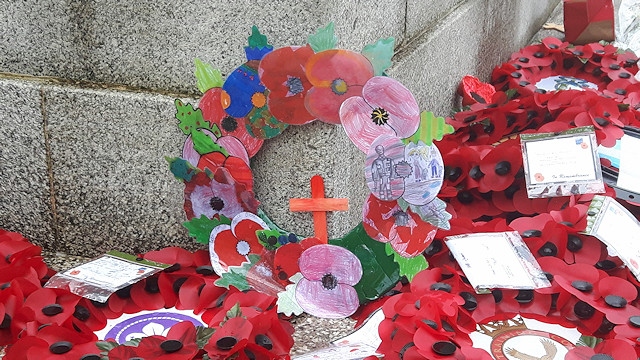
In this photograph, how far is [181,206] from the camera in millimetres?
2449

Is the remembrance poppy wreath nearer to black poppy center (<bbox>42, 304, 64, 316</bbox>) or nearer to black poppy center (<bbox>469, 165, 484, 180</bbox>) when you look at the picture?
black poppy center (<bbox>42, 304, 64, 316</bbox>)

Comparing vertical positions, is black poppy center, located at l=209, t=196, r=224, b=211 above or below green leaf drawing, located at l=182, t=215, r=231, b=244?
above

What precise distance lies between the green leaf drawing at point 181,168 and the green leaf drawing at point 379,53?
645mm

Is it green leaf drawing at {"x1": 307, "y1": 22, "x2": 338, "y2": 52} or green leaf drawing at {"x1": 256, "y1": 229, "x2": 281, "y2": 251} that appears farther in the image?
green leaf drawing at {"x1": 256, "y1": 229, "x2": 281, "y2": 251}

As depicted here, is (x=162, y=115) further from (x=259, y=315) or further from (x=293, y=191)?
(x=259, y=315)

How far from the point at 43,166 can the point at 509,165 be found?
1621mm

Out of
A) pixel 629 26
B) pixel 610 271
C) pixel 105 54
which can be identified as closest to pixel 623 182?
pixel 610 271

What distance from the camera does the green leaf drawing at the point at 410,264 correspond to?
7.24ft

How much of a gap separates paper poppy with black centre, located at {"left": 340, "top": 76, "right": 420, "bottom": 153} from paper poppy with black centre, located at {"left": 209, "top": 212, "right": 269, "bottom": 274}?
1.40 ft

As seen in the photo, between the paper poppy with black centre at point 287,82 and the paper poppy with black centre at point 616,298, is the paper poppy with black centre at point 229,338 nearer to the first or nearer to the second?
the paper poppy with black centre at point 287,82

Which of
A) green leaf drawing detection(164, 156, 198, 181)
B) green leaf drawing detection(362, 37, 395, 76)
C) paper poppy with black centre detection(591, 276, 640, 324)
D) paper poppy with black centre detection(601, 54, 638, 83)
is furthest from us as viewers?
paper poppy with black centre detection(601, 54, 638, 83)

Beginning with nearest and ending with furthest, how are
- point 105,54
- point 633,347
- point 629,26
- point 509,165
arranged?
point 633,347 → point 105,54 → point 509,165 → point 629,26

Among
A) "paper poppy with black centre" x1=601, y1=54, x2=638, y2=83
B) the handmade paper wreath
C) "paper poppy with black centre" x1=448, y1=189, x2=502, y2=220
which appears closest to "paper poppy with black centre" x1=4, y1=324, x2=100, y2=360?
the handmade paper wreath

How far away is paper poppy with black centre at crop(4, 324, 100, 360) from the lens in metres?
1.82
